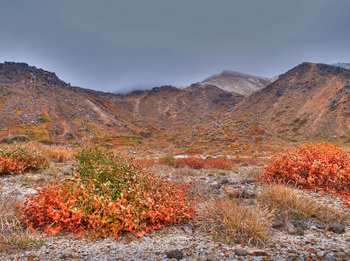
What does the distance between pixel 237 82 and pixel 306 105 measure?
6850 cm

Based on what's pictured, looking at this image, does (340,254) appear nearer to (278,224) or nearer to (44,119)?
(278,224)

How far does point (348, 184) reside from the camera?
4875 millimetres

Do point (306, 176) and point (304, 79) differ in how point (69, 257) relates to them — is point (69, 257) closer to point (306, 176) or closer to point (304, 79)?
point (306, 176)

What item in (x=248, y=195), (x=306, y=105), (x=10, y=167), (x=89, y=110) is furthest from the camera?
(x=89, y=110)

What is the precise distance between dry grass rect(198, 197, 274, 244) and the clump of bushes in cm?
729

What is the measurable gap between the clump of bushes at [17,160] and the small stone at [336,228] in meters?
9.24

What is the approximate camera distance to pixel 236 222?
318 centimetres

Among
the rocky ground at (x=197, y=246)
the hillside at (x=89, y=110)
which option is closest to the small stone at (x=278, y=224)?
the rocky ground at (x=197, y=246)

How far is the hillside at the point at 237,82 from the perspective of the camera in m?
102

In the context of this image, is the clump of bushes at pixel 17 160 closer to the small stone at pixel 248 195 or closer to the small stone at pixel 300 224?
the small stone at pixel 248 195

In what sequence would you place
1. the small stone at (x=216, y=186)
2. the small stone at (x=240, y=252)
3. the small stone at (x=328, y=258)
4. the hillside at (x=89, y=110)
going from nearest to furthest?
the small stone at (x=328, y=258) < the small stone at (x=240, y=252) < the small stone at (x=216, y=186) < the hillside at (x=89, y=110)

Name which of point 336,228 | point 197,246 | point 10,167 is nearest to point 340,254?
point 336,228

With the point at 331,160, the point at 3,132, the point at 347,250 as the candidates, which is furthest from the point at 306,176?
the point at 3,132

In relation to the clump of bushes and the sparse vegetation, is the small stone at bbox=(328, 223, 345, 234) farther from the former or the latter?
the sparse vegetation
